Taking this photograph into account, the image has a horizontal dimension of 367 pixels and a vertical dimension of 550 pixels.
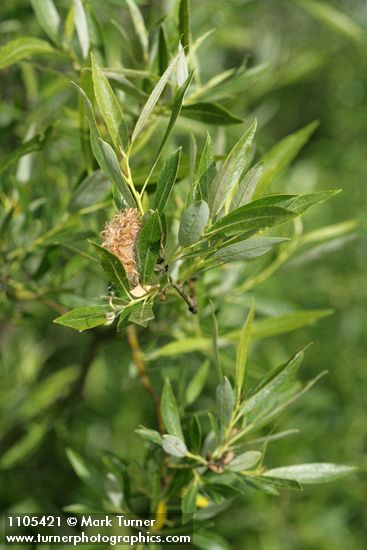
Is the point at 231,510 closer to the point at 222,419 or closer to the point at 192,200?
the point at 222,419

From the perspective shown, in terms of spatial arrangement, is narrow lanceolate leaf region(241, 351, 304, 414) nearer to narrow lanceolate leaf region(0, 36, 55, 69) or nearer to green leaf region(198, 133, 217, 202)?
green leaf region(198, 133, 217, 202)

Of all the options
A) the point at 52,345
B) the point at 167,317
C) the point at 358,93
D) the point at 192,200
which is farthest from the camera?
the point at 358,93

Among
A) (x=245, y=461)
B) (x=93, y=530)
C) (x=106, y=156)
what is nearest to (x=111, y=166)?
(x=106, y=156)

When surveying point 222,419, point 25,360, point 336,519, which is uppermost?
point 222,419

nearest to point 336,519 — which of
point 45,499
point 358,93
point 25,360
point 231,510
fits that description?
point 231,510

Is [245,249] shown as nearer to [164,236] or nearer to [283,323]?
[164,236]

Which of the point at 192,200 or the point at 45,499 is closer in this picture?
the point at 192,200

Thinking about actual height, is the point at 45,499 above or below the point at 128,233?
below

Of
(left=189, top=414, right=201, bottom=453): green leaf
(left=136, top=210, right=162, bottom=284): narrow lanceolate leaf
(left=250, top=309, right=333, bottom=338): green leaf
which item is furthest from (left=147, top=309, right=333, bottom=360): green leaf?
(left=136, top=210, right=162, bottom=284): narrow lanceolate leaf
